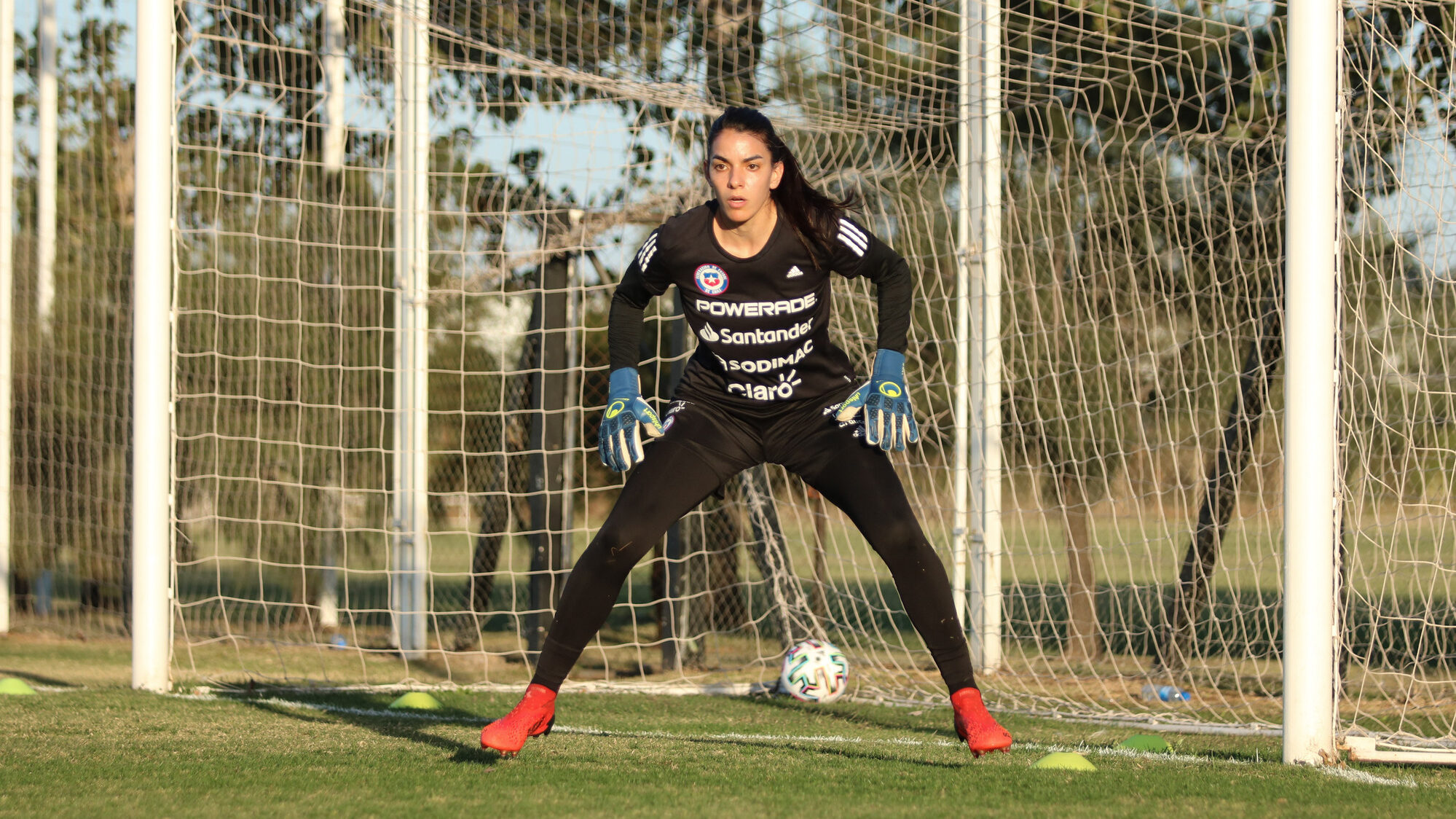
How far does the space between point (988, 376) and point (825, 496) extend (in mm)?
3869

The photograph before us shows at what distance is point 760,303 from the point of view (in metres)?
3.90

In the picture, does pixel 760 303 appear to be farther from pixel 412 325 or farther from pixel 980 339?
pixel 412 325

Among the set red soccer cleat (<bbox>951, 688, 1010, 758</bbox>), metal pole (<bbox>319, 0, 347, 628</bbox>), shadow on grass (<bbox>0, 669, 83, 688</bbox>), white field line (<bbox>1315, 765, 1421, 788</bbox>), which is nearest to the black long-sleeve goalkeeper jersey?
red soccer cleat (<bbox>951, 688, 1010, 758</bbox>)

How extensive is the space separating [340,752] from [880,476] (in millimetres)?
2035

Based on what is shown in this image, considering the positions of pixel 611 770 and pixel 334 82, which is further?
pixel 334 82

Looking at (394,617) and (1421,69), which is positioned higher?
(1421,69)

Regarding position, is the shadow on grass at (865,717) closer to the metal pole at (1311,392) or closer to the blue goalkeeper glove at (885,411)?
the metal pole at (1311,392)

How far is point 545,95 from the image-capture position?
27.6ft

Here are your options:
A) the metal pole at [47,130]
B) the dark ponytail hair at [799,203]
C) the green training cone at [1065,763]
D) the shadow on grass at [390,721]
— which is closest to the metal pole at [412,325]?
the shadow on grass at [390,721]

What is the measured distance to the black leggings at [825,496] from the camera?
12.4 feet

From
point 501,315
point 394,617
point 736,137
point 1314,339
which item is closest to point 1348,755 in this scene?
point 1314,339

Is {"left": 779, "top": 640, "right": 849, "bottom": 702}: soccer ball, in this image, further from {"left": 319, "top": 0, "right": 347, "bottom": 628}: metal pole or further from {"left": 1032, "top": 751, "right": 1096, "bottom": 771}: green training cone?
{"left": 319, "top": 0, "right": 347, "bottom": 628}: metal pole

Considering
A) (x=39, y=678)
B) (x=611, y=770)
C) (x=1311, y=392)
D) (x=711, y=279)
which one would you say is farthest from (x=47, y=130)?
(x=1311, y=392)

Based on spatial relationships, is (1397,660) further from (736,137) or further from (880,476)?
(736,137)
